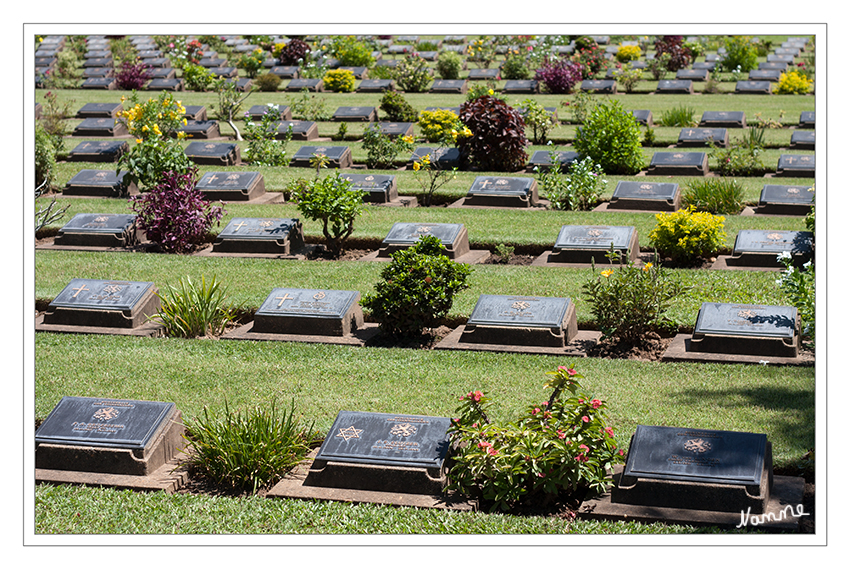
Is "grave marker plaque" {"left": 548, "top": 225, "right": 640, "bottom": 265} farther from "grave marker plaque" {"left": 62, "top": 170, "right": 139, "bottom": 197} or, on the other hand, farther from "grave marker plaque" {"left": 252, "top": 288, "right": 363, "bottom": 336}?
"grave marker plaque" {"left": 62, "top": 170, "right": 139, "bottom": 197}

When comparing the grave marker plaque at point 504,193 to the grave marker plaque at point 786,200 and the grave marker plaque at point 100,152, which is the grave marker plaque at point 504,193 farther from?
the grave marker plaque at point 100,152

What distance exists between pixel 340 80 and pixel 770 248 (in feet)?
65.0

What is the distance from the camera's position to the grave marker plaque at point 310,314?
9898mm

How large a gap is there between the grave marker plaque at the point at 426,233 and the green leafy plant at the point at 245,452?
5.75 metres

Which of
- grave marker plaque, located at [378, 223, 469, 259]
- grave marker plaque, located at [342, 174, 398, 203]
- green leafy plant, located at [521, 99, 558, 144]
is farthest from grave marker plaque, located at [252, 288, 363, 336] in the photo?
green leafy plant, located at [521, 99, 558, 144]

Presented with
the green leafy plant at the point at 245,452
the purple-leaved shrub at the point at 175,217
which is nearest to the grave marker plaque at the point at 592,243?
the purple-leaved shrub at the point at 175,217

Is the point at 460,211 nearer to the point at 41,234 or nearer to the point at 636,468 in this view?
the point at 41,234

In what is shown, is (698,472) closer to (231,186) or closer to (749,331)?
(749,331)

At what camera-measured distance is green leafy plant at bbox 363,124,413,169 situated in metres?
18.5

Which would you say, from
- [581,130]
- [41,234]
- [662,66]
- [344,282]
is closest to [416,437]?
[344,282]

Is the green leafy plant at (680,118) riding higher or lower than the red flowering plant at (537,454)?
higher

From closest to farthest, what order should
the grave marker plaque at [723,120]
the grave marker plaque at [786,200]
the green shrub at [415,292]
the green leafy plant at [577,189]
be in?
the green shrub at [415,292] < the grave marker plaque at [786,200] < the green leafy plant at [577,189] < the grave marker plaque at [723,120]

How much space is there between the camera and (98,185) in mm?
16812

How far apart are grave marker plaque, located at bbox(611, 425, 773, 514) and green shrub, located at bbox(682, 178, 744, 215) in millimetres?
8974
